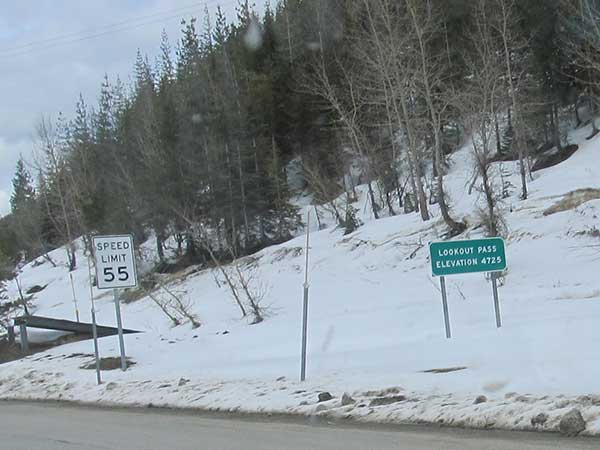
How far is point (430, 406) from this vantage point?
8.97 meters

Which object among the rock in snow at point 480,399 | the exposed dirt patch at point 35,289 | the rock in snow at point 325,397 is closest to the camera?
the rock in snow at point 480,399

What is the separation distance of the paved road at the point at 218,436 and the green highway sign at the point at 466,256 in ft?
16.3

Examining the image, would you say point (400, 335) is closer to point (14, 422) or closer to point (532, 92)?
point (14, 422)

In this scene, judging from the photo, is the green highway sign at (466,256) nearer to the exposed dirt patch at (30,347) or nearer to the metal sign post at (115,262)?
the metal sign post at (115,262)

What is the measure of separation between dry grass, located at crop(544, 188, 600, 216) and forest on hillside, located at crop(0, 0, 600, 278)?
12.0ft

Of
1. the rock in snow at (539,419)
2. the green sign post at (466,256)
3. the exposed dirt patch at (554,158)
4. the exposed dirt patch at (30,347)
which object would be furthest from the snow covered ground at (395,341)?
the exposed dirt patch at (554,158)

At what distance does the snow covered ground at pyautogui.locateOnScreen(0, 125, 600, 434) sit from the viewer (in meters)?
9.39

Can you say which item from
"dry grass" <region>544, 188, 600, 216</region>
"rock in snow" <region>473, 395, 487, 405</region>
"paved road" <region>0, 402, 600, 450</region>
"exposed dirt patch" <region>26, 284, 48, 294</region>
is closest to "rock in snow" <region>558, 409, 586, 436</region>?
"paved road" <region>0, 402, 600, 450</region>

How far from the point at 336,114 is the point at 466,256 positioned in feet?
130

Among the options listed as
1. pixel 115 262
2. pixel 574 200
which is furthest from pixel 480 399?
pixel 574 200

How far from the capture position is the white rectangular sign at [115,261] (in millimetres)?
15648

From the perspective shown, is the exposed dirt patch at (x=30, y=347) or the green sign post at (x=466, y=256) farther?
the exposed dirt patch at (x=30, y=347)

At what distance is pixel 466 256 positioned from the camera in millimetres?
13344

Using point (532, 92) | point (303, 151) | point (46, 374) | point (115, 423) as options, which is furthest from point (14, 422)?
point (303, 151)
